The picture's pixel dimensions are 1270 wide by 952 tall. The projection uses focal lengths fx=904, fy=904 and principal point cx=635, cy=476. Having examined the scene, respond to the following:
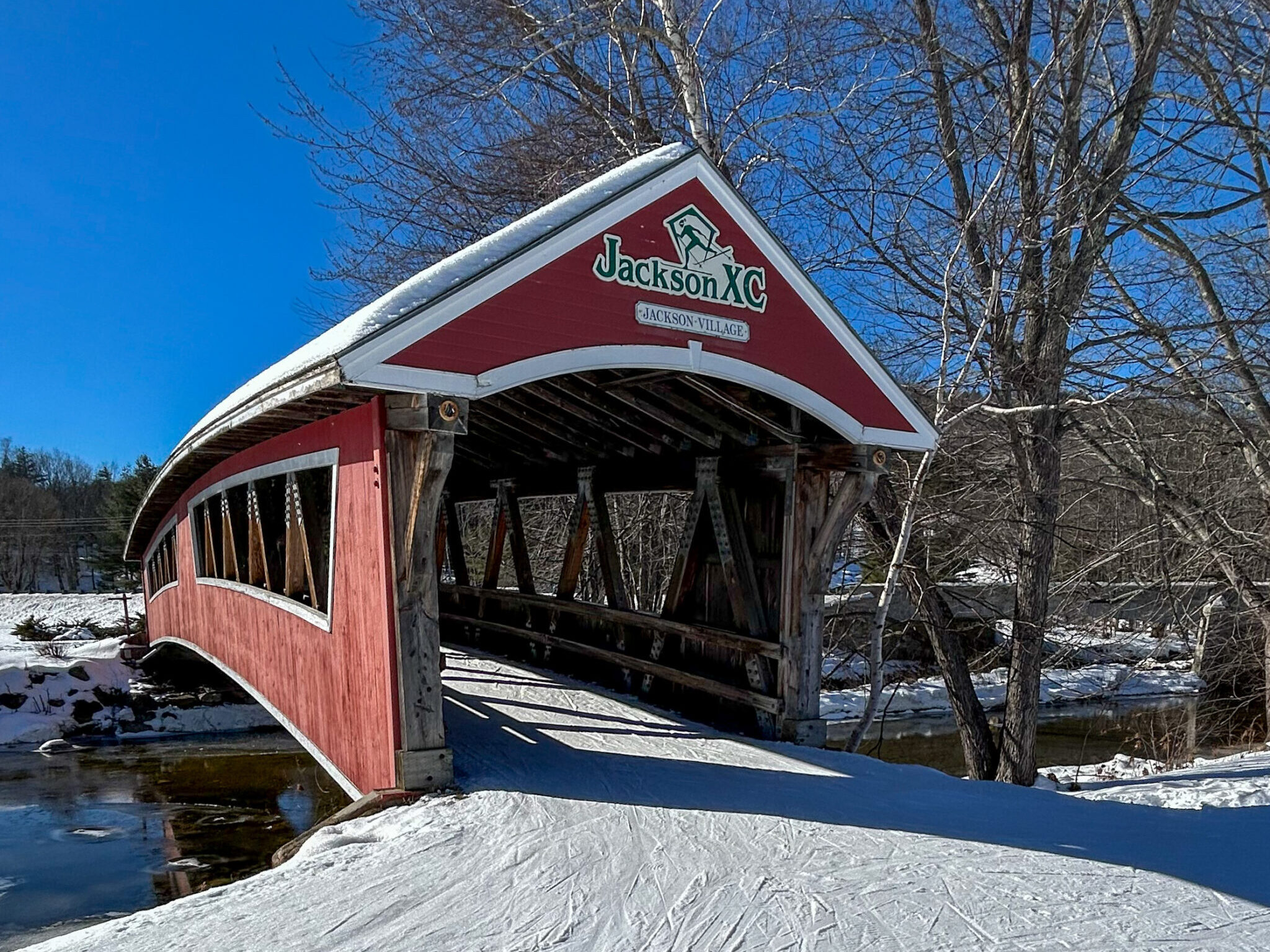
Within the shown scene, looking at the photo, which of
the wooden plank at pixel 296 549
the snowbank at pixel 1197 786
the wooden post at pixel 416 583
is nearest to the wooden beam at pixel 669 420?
the wooden post at pixel 416 583

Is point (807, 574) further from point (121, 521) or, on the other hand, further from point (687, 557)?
point (121, 521)

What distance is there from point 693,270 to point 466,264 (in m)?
1.31

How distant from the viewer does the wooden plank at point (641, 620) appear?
6039mm

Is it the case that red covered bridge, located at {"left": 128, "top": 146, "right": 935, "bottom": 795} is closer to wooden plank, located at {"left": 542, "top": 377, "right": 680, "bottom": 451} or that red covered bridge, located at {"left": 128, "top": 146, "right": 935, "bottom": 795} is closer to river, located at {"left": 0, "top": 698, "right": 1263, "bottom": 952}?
wooden plank, located at {"left": 542, "top": 377, "right": 680, "bottom": 451}

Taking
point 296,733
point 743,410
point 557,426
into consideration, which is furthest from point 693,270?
point 296,733

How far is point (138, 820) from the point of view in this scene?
352 inches

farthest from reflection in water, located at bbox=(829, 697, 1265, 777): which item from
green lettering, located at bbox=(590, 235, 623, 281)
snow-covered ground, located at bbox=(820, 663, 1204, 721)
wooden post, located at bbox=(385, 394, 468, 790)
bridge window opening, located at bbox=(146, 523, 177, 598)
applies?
bridge window opening, located at bbox=(146, 523, 177, 598)

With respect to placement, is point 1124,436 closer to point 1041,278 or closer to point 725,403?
point 1041,278

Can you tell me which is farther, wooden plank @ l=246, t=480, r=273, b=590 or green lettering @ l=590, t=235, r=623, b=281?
wooden plank @ l=246, t=480, r=273, b=590

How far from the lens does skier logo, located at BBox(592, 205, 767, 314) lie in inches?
190

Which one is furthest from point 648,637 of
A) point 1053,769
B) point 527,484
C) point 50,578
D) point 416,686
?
point 50,578

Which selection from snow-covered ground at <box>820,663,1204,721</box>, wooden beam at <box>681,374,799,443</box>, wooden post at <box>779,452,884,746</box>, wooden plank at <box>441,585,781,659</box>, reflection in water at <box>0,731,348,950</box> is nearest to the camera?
wooden beam at <box>681,374,799,443</box>

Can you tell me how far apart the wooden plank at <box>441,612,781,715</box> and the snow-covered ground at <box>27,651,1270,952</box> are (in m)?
0.91

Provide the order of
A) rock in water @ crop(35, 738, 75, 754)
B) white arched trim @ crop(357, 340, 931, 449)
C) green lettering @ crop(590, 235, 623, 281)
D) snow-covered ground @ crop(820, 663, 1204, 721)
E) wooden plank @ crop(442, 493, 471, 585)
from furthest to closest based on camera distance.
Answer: snow-covered ground @ crop(820, 663, 1204, 721), rock in water @ crop(35, 738, 75, 754), wooden plank @ crop(442, 493, 471, 585), green lettering @ crop(590, 235, 623, 281), white arched trim @ crop(357, 340, 931, 449)
